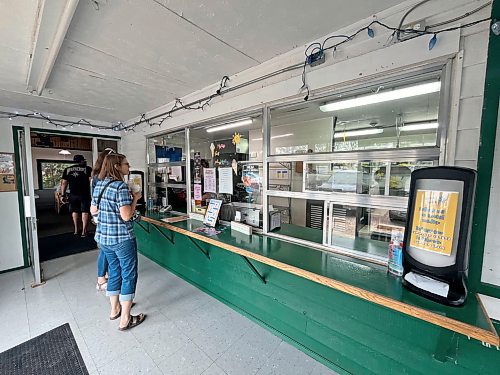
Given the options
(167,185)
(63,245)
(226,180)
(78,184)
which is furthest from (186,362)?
(78,184)

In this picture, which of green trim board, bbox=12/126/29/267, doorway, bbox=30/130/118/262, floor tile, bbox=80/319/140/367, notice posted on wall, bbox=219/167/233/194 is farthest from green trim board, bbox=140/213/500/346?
doorway, bbox=30/130/118/262

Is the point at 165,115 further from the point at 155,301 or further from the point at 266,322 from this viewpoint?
the point at 266,322

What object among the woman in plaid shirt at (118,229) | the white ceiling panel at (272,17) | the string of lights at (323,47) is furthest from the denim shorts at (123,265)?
the white ceiling panel at (272,17)

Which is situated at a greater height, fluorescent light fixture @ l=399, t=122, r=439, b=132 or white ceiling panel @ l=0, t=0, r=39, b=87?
white ceiling panel @ l=0, t=0, r=39, b=87

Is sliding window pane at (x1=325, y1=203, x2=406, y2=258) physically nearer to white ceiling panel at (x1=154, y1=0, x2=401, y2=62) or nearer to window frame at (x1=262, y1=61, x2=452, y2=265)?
window frame at (x1=262, y1=61, x2=452, y2=265)

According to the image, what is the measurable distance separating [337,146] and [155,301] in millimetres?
2592

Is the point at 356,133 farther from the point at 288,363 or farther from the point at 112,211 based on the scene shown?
the point at 112,211

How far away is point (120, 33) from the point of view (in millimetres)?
1558

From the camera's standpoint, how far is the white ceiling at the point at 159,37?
133 cm

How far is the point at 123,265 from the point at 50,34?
189cm

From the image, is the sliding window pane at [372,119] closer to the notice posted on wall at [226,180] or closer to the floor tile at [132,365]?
the notice posted on wall at [226,180]

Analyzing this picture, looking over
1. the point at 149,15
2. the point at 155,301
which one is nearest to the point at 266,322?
the point at 155,301

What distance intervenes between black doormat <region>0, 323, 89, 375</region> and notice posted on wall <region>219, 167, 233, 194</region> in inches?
76.6

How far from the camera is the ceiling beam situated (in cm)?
125
